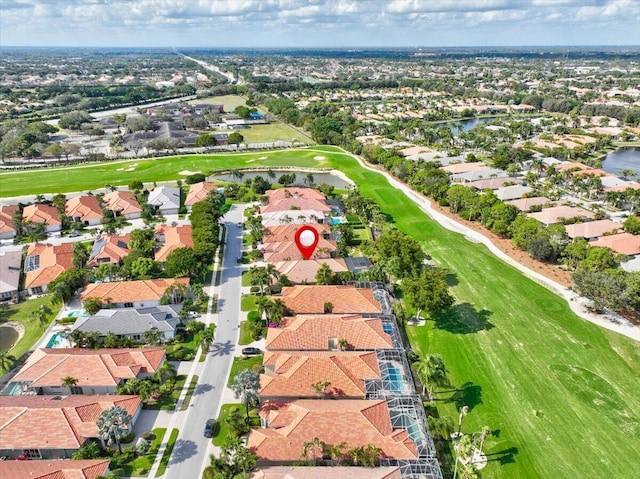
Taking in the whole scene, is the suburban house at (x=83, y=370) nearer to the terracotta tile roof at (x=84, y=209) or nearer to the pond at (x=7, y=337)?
the pond at (x=7, y=337)

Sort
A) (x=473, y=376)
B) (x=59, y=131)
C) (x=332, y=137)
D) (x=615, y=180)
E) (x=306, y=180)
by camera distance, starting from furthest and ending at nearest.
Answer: (x=59, y=131)
(x=332, y=137)
(x=306, y=180)
(x=615, y=180)
(x=473, y=376)

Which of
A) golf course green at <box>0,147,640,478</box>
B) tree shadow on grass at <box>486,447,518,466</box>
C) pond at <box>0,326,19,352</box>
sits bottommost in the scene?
pond at <box>0,326,19,352</box>

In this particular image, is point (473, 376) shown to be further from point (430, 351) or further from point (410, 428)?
point (410, 428)

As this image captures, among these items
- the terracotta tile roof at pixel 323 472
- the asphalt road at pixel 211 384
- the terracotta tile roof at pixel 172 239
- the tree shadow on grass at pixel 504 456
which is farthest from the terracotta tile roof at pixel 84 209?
the tree shadow on grass at pixel 504 456

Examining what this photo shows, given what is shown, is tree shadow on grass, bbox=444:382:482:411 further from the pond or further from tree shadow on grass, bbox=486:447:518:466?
the pond

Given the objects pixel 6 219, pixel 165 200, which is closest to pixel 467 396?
pixel 165 200

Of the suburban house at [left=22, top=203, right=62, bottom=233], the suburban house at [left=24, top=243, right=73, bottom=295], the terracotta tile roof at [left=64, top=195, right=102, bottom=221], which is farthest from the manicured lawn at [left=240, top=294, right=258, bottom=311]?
the suburban house at [left=22, top=203, right=62, bottom=233]

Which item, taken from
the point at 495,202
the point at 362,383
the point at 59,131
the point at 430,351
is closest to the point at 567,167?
the point at 495,202
